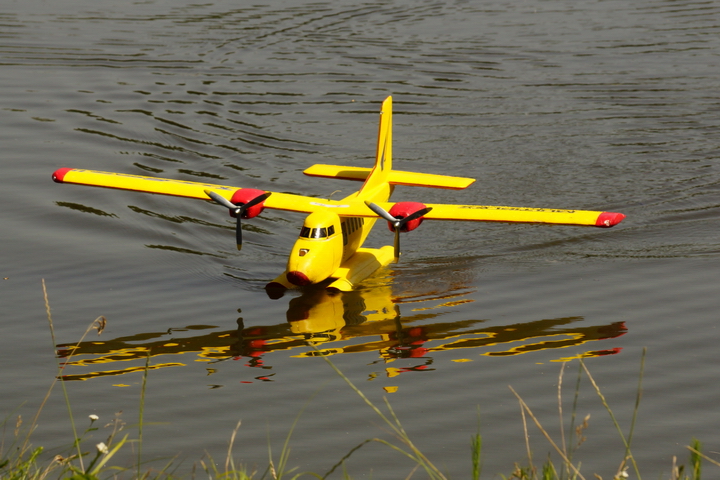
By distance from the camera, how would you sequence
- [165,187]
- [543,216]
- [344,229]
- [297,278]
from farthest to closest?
[165,187], [344,229], [543,216], [297,278]

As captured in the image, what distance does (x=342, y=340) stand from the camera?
51.9ft

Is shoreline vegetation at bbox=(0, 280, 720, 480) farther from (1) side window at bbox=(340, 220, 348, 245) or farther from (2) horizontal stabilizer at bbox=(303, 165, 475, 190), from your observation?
(2) horizontal stabilizer at bbox=(303, 165, 475, 190)

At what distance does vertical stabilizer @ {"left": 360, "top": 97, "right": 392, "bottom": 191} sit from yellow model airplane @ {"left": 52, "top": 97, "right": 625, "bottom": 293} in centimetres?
6

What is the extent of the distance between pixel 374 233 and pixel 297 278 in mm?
6428

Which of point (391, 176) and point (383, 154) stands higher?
point (383, 154)

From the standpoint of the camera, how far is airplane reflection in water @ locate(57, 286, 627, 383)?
1473 cm

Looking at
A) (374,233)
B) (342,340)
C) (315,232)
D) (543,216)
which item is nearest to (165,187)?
(315,232)

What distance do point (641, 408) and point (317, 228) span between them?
853 cm

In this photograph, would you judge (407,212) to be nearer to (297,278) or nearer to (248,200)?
(297,278)

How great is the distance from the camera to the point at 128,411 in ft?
41.1

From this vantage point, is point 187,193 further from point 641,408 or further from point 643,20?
point 643,20

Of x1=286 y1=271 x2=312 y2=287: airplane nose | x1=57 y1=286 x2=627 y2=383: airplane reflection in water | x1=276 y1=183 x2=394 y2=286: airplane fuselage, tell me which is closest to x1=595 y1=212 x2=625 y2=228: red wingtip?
x1=57 y1=286 x2=627 y2=383: airplane reflection in water

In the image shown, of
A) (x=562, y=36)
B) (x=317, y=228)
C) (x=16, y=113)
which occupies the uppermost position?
(x=562, y=36)

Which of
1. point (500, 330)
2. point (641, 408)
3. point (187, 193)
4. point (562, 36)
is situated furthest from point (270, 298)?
point (562, 36)
